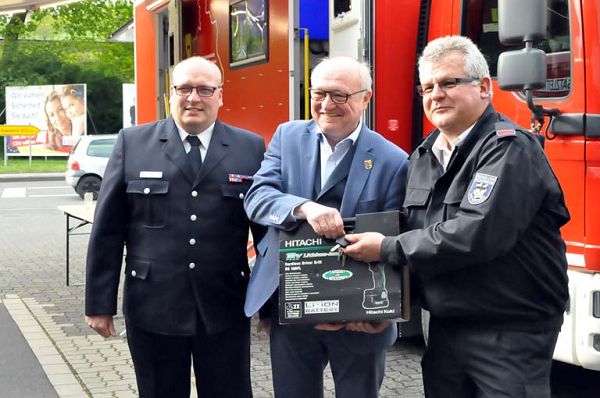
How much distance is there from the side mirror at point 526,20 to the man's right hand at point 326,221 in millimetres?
1551

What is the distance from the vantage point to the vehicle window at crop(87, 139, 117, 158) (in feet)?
67.4

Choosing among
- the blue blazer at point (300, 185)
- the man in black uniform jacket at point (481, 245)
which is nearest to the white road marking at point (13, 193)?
the blue blazer at point (300, 185)

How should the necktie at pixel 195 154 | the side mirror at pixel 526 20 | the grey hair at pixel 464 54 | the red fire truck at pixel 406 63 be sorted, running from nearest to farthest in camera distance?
the grey hair at pixel 464 54
the necktie at pixel 195 154
the side mirror at pixel 526 20
the red fire truck at pixel 406 63

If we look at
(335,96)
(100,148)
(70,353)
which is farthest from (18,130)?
(335,96)

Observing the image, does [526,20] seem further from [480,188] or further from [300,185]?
[480,188]

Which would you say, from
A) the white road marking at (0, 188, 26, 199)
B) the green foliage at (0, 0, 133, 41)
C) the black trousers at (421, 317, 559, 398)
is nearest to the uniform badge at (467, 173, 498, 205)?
the black trousers at (421, 317, 559, 398)

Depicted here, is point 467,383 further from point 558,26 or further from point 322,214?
→ point 558,26

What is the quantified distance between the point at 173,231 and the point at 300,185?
58cm

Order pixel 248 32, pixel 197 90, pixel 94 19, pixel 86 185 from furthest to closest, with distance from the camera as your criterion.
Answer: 1. pixel 94 19
2. pixel 86 185
3. pixel 248 32
4. pixel 197 90

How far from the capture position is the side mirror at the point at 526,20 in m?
4.18

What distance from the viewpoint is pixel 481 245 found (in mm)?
2842

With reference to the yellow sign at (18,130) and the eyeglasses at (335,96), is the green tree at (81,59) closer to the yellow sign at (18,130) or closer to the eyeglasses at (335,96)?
the yellow sign at (18,130)

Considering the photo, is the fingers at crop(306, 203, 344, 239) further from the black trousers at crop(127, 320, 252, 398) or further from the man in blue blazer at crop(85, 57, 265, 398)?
the black trousers at crop(127, 320, 252, 398)

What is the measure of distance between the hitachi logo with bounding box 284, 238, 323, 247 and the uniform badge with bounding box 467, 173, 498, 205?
1.76 ft
